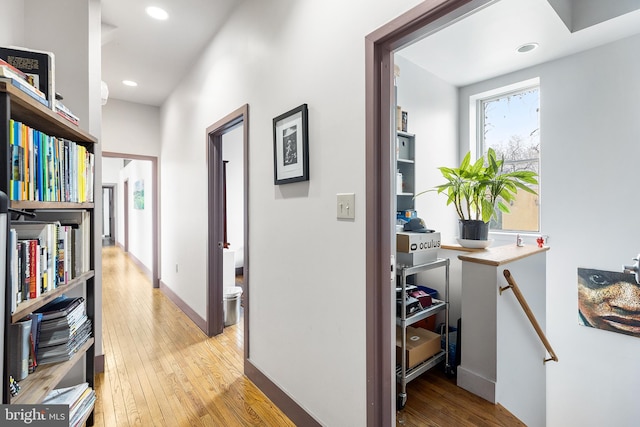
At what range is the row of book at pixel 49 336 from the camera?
3.83ft

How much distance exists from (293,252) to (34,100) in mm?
1329

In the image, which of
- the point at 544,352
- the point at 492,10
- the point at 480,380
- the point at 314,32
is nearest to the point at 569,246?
the point at 544,352

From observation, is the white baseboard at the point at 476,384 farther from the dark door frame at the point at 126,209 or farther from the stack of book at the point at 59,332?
the dark door frame at the point at 126,209

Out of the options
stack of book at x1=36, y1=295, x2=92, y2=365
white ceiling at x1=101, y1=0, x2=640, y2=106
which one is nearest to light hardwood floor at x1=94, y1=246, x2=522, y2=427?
stack of book at x1=36, y1=295, x2=92, y2=365

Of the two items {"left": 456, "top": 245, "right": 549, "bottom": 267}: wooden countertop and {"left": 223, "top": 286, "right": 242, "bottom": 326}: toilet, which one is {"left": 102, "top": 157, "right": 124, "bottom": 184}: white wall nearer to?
{"left": 223, "top": 286, "right": 242, "bottom": 326}: toilet

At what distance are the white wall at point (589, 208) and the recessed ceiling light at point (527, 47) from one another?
1.39 ft

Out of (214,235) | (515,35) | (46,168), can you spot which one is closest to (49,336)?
(46,168)

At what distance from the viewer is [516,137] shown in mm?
3607

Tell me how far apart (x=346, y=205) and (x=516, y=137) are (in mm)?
3178

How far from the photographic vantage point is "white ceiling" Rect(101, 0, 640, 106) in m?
2.44

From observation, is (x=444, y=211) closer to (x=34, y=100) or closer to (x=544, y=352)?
(x=544, y=352)

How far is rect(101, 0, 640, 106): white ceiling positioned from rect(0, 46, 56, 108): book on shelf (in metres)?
1.46

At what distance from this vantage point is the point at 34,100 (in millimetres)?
1117

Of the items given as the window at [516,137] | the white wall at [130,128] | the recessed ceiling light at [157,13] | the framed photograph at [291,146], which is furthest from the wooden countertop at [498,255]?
the white wall at [130,128]
